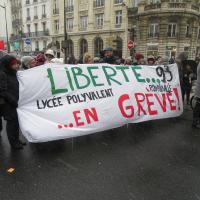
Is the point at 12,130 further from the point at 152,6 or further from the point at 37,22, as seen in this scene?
the point at 37,22

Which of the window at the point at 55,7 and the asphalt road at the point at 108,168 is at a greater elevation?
the window at the point at 55,7

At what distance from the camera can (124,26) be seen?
3331 centimetres

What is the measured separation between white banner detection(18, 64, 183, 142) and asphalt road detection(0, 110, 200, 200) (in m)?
0.34

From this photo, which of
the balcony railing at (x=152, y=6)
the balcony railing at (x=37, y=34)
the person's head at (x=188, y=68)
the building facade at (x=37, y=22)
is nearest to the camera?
the person's head at (x=188, y=68)

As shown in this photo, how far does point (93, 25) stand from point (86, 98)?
112 feet

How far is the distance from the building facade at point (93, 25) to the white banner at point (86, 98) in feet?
92.4

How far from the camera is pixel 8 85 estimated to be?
3.71 metres

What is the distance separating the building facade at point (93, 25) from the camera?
110 ft

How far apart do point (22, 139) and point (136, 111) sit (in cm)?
237

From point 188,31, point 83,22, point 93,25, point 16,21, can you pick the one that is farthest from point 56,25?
point 188,31

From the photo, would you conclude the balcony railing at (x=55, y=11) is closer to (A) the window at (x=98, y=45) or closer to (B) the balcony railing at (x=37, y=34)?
(B) the balcony railing at (x=37, y=34)

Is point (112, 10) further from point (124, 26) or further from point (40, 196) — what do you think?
point (40, 196)

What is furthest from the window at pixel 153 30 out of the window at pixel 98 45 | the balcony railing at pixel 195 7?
the window at pixel 98 45

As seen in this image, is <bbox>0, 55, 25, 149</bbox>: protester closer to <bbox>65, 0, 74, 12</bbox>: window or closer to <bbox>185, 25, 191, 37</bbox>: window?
<bbox>185, 25, 191, 37</bbox>: window
